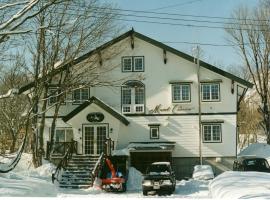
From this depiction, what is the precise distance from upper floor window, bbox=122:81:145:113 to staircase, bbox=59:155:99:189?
4.77m

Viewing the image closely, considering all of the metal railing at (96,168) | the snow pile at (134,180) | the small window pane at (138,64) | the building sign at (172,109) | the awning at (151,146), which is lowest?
the snow pile at (134,180)

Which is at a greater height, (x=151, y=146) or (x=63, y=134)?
(x=63, y=134)

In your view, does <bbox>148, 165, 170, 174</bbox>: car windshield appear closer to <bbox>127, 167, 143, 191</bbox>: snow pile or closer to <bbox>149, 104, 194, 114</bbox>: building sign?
<bbox>127, 167, 143, 191</bbox>: snow pile

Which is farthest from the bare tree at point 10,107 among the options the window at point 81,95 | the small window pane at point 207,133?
the small window pane at point 207,133

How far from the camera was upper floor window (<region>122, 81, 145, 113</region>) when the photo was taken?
1361 inches

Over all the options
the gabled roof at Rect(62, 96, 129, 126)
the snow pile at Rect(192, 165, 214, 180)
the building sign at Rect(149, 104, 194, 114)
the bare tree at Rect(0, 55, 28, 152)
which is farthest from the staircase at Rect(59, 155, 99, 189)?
the bare tree at Rect(0, 55, 28, 152)

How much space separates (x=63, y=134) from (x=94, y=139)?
270 centimetres

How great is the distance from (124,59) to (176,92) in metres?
4.72

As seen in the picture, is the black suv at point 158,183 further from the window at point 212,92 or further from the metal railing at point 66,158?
the window at point 212,92

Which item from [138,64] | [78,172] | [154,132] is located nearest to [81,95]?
[138,64]

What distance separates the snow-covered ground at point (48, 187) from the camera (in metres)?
16.9

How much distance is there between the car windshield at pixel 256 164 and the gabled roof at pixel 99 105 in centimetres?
968

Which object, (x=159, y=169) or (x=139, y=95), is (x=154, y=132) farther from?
(x=159, y=169)

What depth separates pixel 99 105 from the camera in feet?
110
